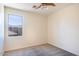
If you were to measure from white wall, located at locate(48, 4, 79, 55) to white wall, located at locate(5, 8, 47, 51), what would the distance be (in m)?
0.33

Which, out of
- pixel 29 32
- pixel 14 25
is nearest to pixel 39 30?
pixel 29 32

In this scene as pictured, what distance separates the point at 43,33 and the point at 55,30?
63 centimetres

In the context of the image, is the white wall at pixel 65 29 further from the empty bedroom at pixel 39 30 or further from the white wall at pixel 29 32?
the white wall at pixel 29 32

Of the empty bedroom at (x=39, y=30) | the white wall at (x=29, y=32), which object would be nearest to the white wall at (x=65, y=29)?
the empty bedroom at (x=39, y=30)

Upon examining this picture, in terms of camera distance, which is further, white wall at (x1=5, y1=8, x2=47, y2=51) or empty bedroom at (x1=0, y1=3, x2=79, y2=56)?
white wall at (x1=5, y1=8, x2=47, y2=51)

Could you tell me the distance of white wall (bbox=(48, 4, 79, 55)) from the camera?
294 centimetres

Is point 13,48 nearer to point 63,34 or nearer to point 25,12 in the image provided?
point 25,12

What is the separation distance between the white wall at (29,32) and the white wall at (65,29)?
334 mm

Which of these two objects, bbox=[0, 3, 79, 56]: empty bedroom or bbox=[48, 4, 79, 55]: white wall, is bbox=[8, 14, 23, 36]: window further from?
bbox=[48, 4, 79, 55]: white wall

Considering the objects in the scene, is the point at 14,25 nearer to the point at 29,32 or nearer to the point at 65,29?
the point at 29,32

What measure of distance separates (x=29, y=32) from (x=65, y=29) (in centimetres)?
153

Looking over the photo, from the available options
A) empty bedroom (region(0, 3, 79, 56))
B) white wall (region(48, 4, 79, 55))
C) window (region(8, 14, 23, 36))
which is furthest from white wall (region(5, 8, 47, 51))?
white wall (region(48, 4, 79, 55))

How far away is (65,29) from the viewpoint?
3.32 m

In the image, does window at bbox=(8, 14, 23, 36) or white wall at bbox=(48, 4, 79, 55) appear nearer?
white wall at bbox=(48, 4, 79, 55)
